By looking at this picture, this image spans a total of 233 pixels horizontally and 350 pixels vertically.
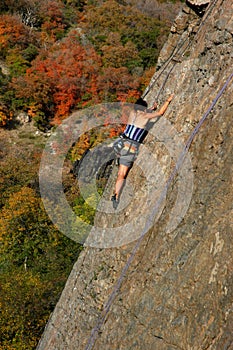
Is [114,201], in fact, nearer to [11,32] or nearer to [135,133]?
[135,133]

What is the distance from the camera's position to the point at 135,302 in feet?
19.5

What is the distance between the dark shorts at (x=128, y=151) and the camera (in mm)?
7398

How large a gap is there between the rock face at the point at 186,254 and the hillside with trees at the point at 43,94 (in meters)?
15.5

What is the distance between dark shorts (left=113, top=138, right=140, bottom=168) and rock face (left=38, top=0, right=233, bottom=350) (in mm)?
212

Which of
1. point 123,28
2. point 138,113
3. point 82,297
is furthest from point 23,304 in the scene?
point 123,28

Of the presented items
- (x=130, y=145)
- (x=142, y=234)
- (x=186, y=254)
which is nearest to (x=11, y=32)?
(x=130, y=145)

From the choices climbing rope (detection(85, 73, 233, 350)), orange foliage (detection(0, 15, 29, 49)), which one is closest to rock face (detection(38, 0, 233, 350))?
climbing rope (detection(85, 73, 233, 350))

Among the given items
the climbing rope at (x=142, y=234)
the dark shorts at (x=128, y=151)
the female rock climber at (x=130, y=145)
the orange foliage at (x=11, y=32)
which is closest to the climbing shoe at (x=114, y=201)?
the female rock climber at (x=130, y=145)

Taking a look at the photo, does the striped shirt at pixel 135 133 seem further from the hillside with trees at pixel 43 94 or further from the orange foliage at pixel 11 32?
the orange foliage at pixel 11 32

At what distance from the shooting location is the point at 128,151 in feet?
24.3

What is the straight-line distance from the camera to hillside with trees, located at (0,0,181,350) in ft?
75.7

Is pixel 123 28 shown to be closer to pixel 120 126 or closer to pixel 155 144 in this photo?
pixel 120 126

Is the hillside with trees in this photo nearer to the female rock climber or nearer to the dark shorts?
the female rock climber

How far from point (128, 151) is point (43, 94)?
39.8 metres
